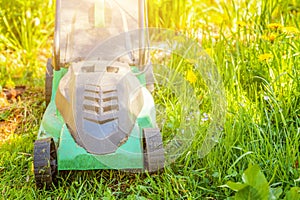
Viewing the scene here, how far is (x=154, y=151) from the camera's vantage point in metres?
2.06

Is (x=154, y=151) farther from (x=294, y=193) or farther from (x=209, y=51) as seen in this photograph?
(x=209, y=51)

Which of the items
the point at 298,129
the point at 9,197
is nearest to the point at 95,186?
the point at 9,197

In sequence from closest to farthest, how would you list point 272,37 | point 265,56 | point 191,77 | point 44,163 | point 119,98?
1. point 44,163
2. point 119,98
3. point 265,56
4. point 272,37
5. point 191,77

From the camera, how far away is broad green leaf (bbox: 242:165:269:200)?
1672 millimetres

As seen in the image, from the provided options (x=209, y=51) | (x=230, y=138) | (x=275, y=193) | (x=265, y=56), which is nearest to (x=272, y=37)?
(x=265, y=56)

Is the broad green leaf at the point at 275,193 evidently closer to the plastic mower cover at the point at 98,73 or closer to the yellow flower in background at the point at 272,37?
the plastic mower cover at the point at 98,73

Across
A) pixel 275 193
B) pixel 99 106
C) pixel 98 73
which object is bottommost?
pixel 275 193

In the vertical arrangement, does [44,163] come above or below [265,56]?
below

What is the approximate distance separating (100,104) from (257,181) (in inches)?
28.6

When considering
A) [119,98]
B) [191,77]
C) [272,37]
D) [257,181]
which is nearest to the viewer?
[257,181]

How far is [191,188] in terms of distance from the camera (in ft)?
6.74

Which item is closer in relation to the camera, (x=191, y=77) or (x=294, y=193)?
(x=294, y=193)

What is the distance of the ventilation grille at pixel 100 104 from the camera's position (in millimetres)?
2094

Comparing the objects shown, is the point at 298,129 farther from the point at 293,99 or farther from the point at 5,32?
the point at 5,32
